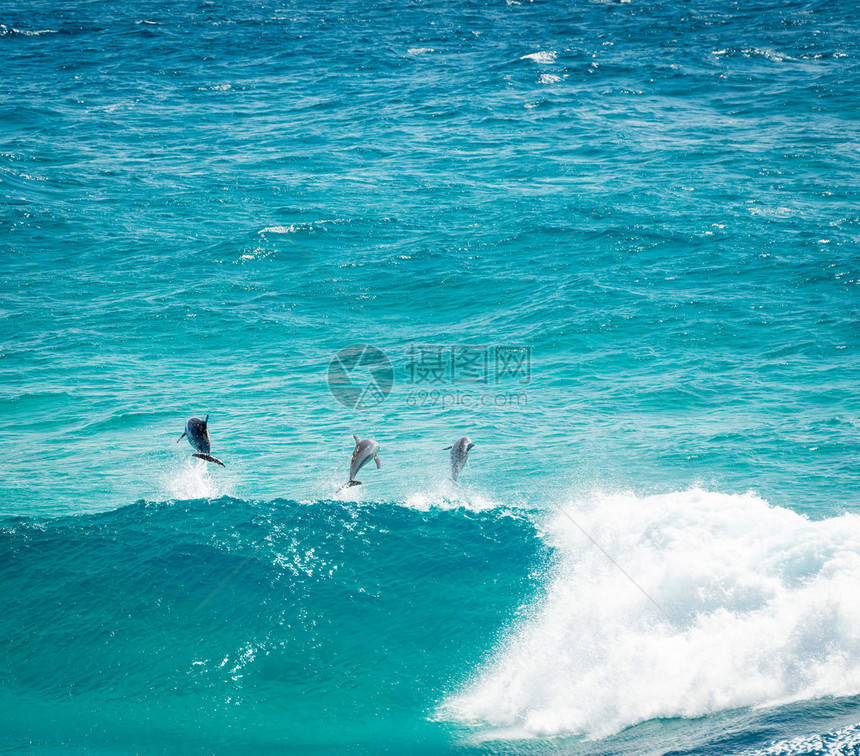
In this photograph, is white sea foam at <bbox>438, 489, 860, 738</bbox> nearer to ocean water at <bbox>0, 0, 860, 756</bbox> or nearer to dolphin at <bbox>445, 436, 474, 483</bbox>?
ocean water at <bbox>0, 0, 860, 756</bbox>

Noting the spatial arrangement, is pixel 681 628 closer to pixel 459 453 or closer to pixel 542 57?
pixel 459 453

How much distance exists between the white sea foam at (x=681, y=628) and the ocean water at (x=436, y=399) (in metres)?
0.06

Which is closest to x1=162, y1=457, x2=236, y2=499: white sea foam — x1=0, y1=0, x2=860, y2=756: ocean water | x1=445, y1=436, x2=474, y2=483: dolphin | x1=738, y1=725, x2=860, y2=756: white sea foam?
x1=0, y1=0, x2=860, y2=756: ocean water

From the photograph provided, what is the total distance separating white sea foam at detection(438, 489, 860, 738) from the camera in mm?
11484

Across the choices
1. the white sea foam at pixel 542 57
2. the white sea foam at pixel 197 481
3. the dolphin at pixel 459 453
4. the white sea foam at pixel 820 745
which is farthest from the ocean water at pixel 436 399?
the dolphin at pixel 459 453

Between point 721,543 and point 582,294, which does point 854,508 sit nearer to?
point 721,543

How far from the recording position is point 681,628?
12758 millimetres

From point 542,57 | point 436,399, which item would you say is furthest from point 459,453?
point 542,57

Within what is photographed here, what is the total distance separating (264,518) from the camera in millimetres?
15586

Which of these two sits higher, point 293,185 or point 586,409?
point 293,185

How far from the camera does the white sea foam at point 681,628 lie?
37.7 feet

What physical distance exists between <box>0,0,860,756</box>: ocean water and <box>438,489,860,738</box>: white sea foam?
0.06 m

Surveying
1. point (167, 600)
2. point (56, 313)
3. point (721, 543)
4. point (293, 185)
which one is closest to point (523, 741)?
point (721, 543)

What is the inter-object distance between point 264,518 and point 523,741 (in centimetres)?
677
